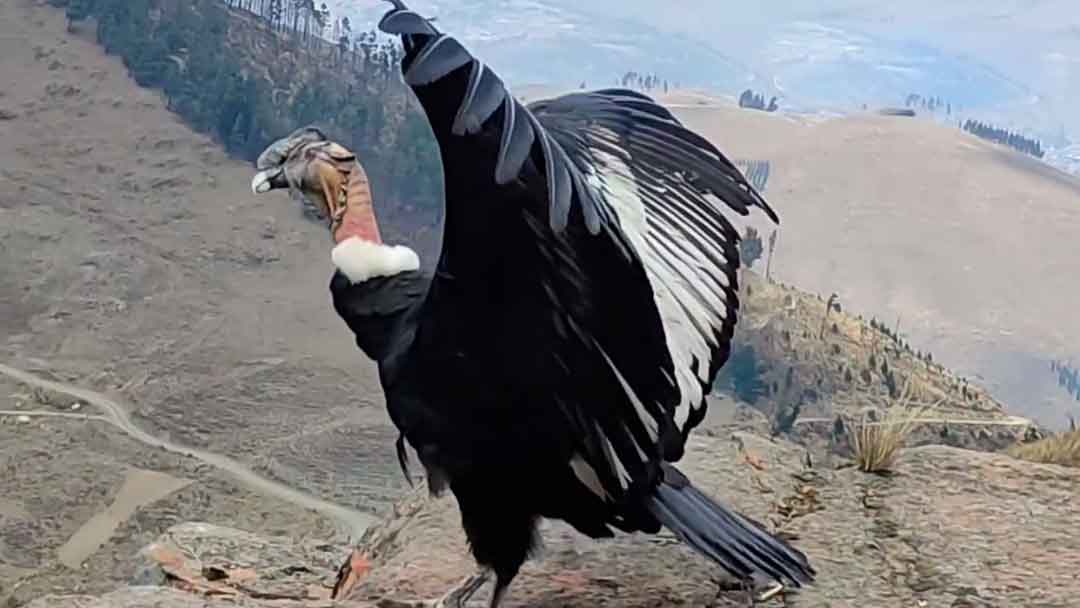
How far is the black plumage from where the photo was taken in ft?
4.37

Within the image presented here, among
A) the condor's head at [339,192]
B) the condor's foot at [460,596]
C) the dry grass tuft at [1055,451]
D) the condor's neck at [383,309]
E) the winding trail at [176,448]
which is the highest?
the condor's head at [339,192]

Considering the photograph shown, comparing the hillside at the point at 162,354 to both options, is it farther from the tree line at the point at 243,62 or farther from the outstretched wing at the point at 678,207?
the outstretched wing at the point at 678,207

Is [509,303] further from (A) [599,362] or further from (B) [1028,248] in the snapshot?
(B) [1028,248]

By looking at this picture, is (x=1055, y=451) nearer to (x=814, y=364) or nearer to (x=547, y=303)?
(x=547, y=303)

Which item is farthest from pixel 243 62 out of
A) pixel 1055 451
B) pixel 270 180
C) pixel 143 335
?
pixel 270 180

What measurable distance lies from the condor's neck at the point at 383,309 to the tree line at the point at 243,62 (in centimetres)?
544

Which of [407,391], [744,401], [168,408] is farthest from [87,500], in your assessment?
[407,391]

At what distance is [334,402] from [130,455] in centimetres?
95

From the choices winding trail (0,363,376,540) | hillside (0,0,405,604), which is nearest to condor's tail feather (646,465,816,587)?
hillside (0,0,405,604)

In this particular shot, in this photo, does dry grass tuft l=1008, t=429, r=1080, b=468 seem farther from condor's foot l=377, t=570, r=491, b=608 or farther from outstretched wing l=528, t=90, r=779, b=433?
condor's foot l=377, t=570, r=491, b=608

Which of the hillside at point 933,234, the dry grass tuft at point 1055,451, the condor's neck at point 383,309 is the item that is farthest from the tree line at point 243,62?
the condor's neck at point 383,309

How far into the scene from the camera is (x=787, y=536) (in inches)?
85.9

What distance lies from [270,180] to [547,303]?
553 millimetres

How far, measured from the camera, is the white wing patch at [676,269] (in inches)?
73.2
